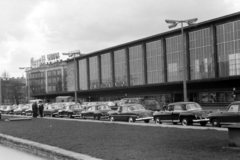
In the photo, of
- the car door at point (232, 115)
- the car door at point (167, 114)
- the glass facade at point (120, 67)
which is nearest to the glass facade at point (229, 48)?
the glass facade at point (120, 67)

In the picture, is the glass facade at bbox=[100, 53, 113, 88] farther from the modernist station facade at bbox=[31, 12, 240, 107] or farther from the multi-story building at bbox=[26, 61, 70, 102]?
the multi-story building at bbox=[26, 61, 70, 102]

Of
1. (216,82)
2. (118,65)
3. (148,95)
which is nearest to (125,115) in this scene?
(216,82)

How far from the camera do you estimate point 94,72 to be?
3799 inches

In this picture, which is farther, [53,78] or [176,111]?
[53,78]

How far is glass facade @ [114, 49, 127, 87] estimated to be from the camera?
84625 millimetres

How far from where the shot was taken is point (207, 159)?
857 cm

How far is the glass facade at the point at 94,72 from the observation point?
3743 inches

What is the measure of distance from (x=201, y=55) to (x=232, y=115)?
151 ft

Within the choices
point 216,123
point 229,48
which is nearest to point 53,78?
point 229,48

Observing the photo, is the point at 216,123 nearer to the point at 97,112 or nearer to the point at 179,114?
the point at 179,114

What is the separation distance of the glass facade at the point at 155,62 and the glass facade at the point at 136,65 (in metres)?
2.09

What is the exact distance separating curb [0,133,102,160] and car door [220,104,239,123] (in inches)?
439

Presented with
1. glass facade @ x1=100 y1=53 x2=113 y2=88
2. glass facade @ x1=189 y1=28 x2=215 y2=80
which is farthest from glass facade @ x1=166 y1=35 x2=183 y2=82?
glass facade @ x1=100 y1=53 x2=113 y2=88

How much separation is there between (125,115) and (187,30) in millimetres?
42139
